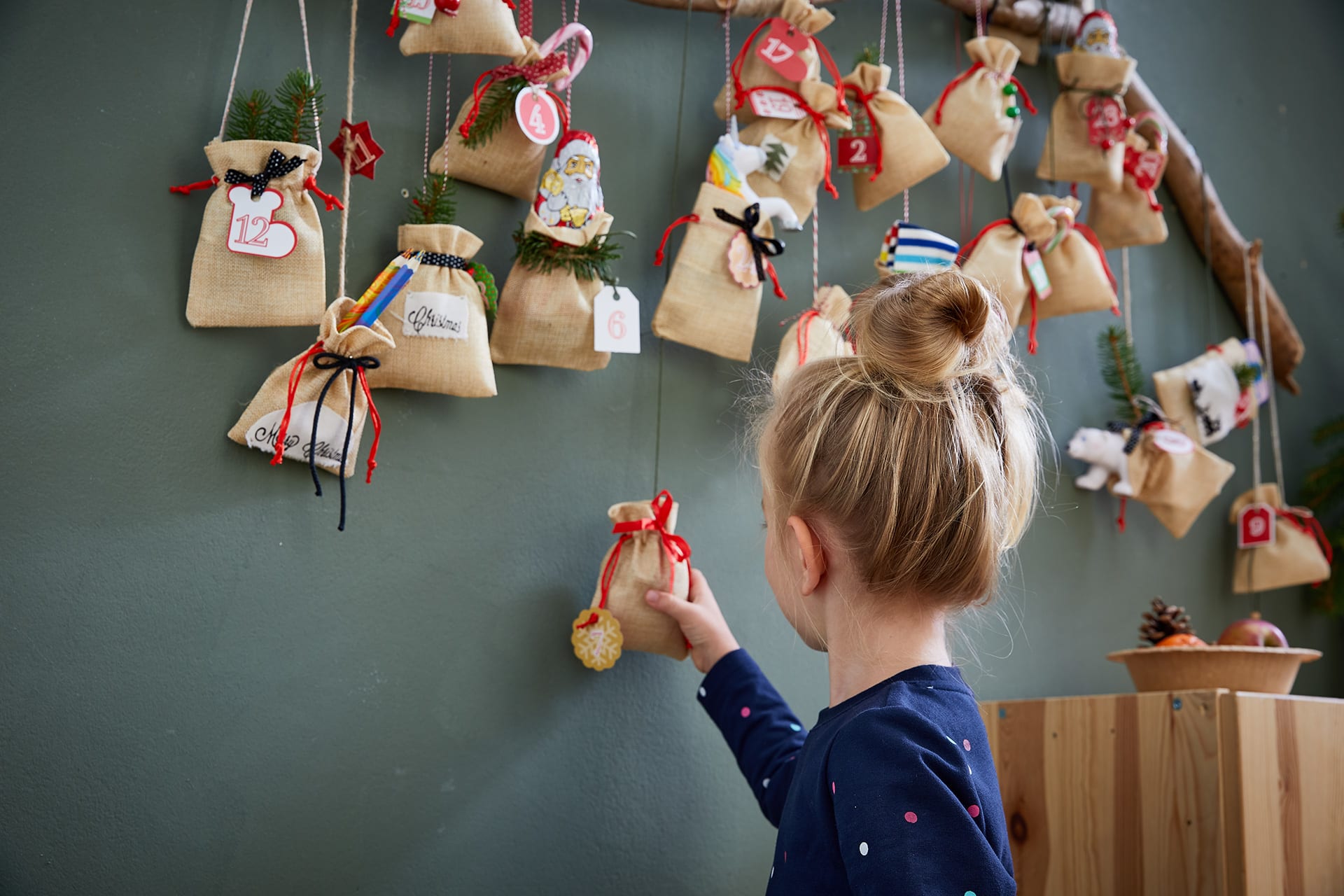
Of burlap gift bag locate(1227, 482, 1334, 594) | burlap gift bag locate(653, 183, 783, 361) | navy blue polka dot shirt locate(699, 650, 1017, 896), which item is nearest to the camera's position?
navy blue polka dot shirt locate(699, 650, 1017, 896)

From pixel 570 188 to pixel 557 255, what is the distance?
0.08 m

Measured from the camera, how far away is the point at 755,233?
1.42 m

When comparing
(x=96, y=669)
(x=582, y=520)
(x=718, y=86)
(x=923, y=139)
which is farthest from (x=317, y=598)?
(x=923, y=139)

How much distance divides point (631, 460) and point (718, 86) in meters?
0.59

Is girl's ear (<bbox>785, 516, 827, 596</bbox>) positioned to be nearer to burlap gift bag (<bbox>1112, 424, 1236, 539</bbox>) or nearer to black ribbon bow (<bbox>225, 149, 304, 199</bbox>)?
black ribbon bow (<bbox>225, 149, 304, 199</bbox>)

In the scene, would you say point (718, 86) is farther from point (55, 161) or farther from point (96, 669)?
point (96, 669)

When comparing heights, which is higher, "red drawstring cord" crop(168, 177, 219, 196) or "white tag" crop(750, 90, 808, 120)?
"white tag" crop(750, 90, 808, 120)

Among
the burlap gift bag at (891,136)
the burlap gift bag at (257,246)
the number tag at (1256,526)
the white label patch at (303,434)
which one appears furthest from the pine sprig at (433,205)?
the number tag at (1256,526)

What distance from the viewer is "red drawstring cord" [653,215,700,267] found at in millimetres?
1387

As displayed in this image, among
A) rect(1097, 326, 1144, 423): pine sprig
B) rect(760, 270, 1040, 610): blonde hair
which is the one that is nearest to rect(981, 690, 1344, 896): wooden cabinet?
rect(760, 270, 1040, 610): blonde hair

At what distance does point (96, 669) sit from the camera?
1.07m

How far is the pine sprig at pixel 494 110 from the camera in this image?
4.19ft

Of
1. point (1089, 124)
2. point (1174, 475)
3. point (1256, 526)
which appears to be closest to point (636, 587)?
point (1174, 475)

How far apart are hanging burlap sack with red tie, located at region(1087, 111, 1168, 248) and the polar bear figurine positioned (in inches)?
13.2
